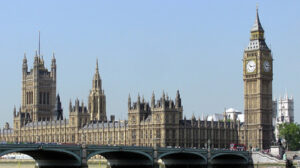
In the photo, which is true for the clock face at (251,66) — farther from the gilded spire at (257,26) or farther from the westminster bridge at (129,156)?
the westminster bridge at (129,156)

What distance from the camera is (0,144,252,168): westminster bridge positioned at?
277 ft

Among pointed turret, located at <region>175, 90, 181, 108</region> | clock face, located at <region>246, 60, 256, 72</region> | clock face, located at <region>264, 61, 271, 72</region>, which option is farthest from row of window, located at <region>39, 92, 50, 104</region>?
clock face, located at <region>264, 61, 271, 72</region>

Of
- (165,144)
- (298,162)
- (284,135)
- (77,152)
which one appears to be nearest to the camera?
(77,152)

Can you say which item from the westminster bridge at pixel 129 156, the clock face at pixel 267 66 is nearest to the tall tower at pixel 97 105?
the clock face at pixel 267 66

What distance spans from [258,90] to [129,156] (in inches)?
2168

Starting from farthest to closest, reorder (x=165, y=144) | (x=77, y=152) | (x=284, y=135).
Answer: (x=284, y=135)
(x=165, y=144)
(x=77, y=152)

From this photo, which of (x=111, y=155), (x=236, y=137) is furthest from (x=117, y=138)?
(x=111, y=155)

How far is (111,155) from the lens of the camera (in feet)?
335

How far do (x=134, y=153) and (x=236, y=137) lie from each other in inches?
2368

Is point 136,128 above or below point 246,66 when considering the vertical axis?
below

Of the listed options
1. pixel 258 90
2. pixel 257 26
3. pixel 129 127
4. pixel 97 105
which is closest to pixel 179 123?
pixel 129 127

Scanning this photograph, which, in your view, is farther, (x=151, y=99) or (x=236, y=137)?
(x=236, y=137)

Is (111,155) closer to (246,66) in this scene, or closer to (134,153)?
(134,153)

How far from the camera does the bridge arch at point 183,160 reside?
108 m
